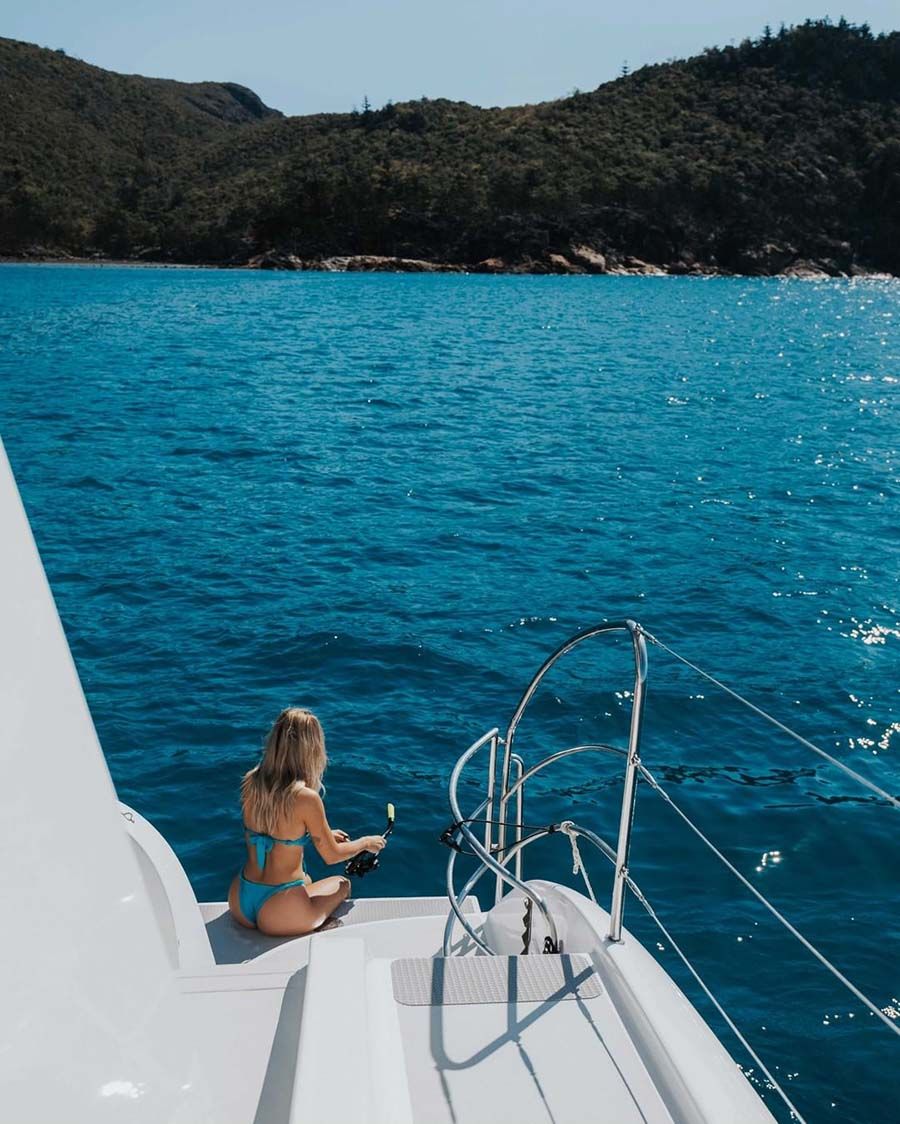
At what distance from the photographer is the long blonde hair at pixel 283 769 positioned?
4145 mm

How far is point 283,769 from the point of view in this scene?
4.23m

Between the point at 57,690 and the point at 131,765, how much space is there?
6032 mm

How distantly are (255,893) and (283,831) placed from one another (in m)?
0.27

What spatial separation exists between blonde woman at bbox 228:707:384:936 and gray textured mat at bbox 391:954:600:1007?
4.95ft

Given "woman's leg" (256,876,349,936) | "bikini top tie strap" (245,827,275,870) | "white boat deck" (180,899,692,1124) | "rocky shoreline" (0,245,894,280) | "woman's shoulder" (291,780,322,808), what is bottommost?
"woman's leg" (256,876,349,936)

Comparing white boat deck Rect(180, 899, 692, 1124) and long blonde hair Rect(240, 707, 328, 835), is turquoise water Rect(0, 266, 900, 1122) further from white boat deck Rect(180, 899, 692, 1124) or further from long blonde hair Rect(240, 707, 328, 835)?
white boat deck Rect(180, 899, 692, 1124)

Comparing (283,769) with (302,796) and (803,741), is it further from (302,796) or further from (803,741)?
(803,741)

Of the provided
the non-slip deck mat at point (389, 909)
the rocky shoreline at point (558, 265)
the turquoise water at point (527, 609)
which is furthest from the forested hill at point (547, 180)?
the non-slip deck mat at point (389, 909)

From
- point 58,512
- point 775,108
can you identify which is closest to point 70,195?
point 775,108

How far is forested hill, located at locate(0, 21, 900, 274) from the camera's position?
92.8 m

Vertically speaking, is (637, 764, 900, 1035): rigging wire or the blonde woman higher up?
(637, 764, 900, 1035): rigging wire

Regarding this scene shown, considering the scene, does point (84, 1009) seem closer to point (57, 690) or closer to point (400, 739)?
point (57, 690)

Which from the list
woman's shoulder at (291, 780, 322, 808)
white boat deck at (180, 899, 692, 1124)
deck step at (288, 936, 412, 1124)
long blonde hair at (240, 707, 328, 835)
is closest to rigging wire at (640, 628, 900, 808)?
white boat deck at (180, 899, 692, 1124)

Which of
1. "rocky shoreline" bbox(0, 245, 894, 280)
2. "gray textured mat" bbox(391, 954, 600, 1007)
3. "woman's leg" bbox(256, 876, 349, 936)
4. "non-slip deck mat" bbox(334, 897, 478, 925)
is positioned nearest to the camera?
"gray textured mat" bbox(391, 954, 600, 1007)
